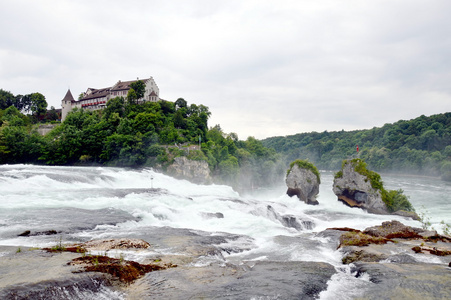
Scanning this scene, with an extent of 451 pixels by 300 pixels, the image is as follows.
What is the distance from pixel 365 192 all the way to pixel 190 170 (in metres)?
27.0

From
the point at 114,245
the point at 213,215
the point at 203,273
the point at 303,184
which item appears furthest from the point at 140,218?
the point at 303,184

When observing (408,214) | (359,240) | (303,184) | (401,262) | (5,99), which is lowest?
(408,214)

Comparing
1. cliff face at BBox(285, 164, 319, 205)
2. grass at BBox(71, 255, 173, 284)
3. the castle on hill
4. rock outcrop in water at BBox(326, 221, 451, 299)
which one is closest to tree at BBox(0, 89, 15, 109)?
the castle on hill

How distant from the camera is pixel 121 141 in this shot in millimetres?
54594

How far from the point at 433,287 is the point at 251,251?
267 inches

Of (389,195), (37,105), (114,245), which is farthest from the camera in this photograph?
(37,105)

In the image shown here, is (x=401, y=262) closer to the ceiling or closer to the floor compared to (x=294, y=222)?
closer to the ceiling

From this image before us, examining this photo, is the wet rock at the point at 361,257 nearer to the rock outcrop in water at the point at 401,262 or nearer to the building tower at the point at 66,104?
the rock outcrop in water at the point at 401,262

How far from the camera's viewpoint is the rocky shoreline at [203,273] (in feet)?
23.1

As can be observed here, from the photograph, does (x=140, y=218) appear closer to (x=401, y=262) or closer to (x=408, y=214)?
(x=401, y=262)

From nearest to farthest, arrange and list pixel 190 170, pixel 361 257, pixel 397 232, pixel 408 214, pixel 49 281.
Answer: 1. pixel 49 281
2. pixel 361 257
3. pixel 397 232
4. pixel 408 214
5. pixel 190 170

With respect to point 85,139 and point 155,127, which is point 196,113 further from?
point 85,139

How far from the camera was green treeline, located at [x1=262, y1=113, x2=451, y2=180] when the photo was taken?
100500 mm

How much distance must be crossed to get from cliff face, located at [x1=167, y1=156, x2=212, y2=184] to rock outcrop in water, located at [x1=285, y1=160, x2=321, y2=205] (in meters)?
15.8
